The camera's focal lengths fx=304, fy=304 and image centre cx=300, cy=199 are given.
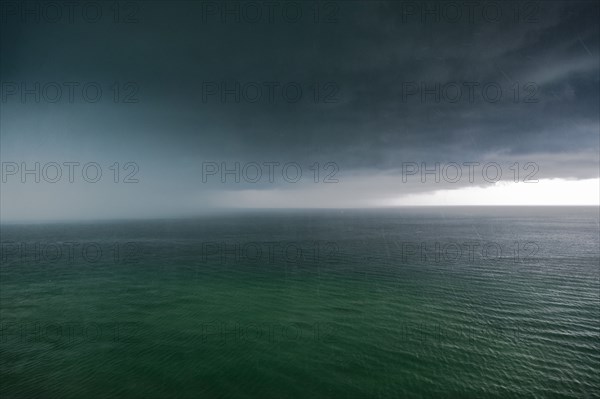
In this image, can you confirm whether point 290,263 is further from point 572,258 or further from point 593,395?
point 572,258

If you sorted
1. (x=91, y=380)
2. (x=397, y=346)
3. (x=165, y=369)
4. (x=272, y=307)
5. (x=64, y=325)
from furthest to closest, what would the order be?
(x=272, y=307)
(x=64, y=325)
(x=397, y=346)
(x=165, y=369)
(x=91, y=380)

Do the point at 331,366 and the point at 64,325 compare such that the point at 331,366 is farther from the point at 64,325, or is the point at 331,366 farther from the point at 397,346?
the point at 64,325

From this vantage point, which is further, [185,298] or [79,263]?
[79,263]

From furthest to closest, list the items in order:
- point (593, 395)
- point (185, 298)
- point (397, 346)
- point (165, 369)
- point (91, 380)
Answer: point (185, 298)
point (397, 346)
point (165, 369)
point (91, 380)
point (593, 395)

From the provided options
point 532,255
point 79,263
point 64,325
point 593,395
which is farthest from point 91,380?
point 532,255

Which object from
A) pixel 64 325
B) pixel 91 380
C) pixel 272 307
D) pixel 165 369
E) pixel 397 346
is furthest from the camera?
pixel 272 307

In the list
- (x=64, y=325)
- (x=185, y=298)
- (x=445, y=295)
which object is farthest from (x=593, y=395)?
(x=64, y=325)
